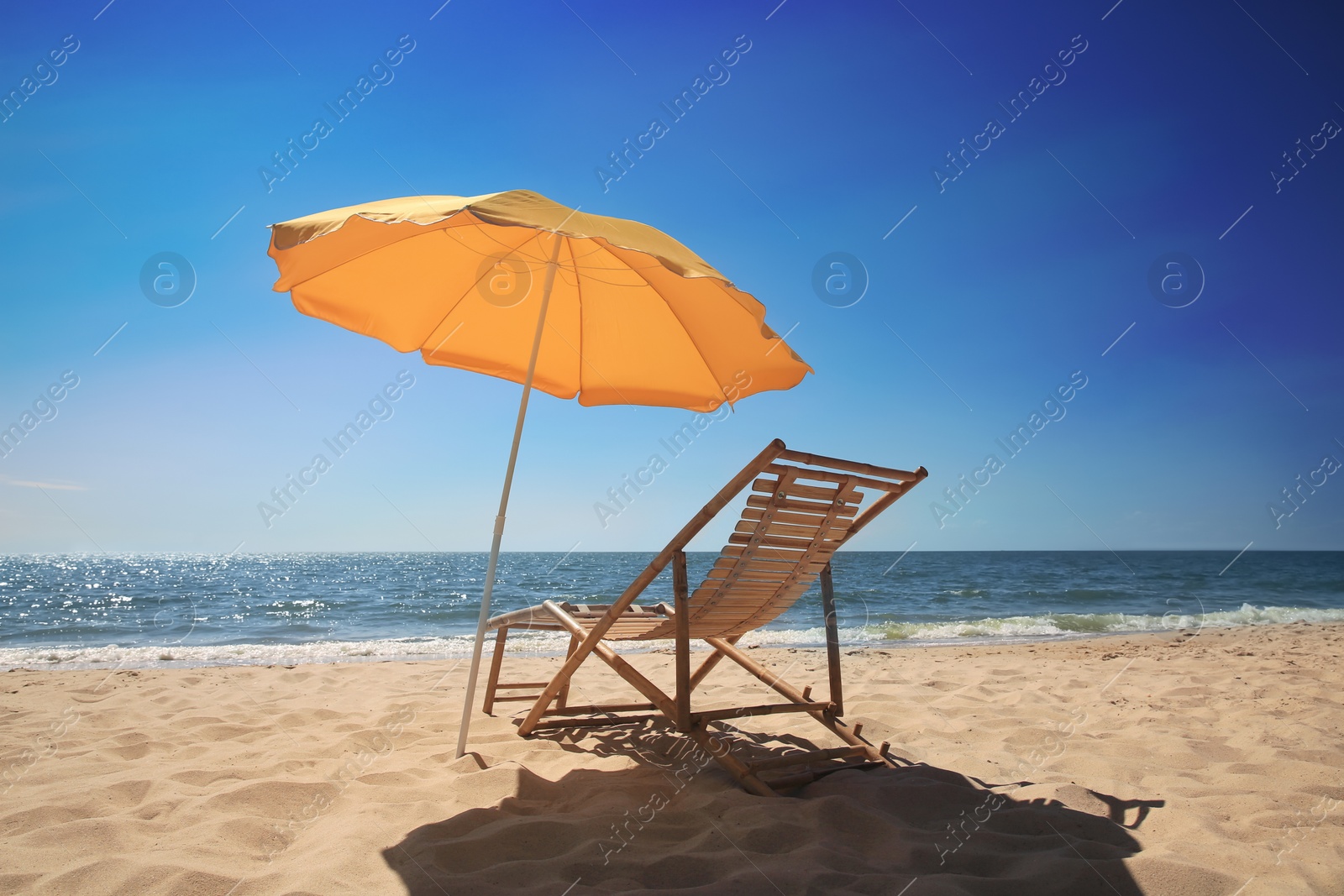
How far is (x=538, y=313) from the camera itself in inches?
143

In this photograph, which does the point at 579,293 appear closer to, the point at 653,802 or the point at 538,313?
the point at 538,313

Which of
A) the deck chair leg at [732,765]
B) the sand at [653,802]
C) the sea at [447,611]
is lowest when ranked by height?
the sea at [447,611]

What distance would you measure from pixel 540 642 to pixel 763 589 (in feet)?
24.7

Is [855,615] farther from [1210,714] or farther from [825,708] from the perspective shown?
[825,708]

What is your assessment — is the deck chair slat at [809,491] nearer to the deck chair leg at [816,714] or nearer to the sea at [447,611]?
the deck chair leg at [816,714]

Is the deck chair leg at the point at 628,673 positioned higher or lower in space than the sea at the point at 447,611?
higher

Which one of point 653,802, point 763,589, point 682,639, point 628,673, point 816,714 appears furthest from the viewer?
point 816,714

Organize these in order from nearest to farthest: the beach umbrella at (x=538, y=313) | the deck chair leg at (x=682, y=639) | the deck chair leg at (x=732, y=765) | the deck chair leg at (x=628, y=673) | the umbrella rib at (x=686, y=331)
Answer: the deck chair leg at (x=732, y=765) < the deck chair leg at (x=682, y=639) < the deck chair leg at (x=628, y=673) < the beach umbrella at (x=538, y=313) < the umbrella rib at (x=686, y=331)

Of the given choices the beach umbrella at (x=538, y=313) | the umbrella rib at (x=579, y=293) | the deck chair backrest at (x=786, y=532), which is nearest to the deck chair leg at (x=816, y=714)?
the deck chair backrest at (x=786, y=532)

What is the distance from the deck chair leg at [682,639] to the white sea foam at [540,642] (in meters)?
3.50

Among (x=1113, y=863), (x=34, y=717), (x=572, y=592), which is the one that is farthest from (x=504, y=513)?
(x=572, y=592)

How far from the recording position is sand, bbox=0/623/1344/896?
79.7 inches

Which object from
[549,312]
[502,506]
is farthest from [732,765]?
[549,312]

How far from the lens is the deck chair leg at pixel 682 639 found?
112 inches
